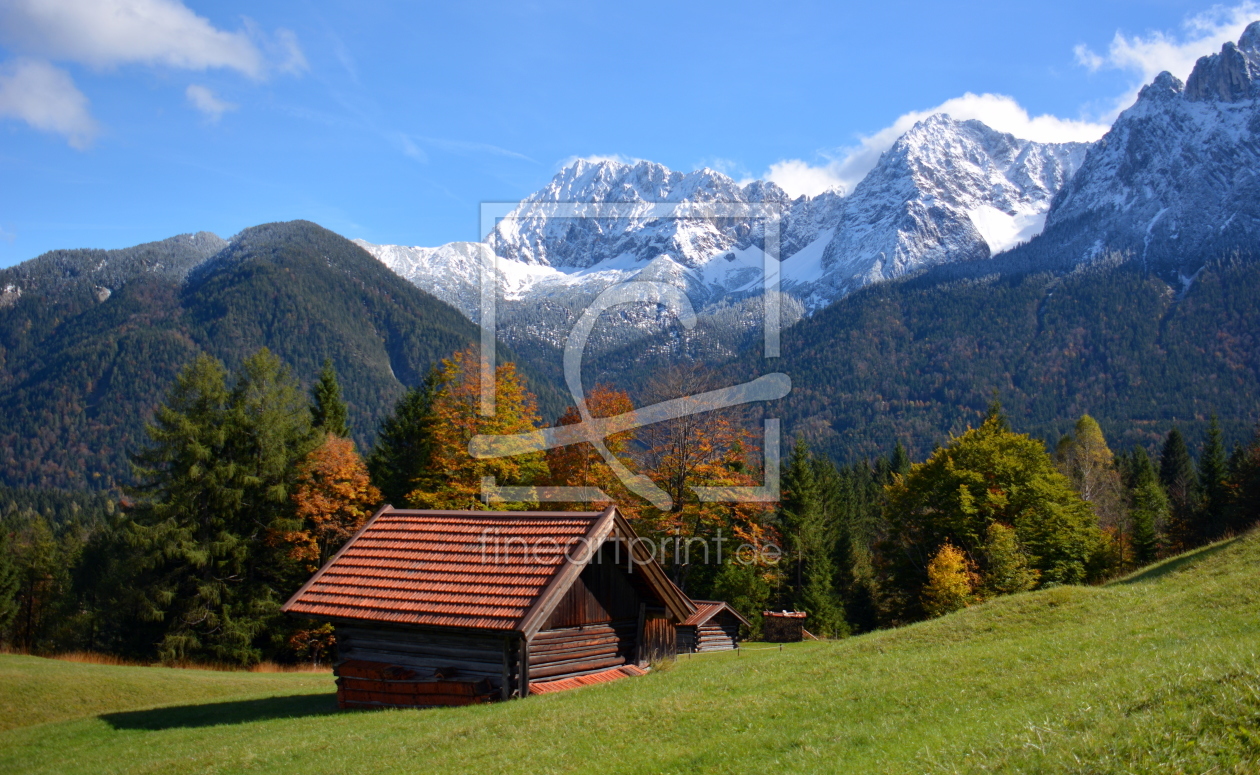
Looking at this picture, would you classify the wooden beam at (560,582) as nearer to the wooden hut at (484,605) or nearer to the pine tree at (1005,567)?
the wooden hut at (484,605)

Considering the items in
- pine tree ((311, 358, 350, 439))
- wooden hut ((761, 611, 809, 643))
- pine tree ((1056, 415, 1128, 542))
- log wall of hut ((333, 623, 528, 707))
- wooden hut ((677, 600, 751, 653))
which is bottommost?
wooden hut ((761, 611, 809, 643))

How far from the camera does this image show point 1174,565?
81.5ft

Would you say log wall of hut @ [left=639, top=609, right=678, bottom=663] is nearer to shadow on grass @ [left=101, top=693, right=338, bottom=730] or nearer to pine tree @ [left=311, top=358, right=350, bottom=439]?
shadow on grass @ [left=101, top=693, right=338, bottom=730]

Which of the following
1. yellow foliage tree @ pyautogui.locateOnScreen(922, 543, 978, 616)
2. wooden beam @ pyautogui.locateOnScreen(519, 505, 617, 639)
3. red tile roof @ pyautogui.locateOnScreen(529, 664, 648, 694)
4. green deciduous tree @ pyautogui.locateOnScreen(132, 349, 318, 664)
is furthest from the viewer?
yellow foliage tree @ pyautogui.locateOnScreen(922, 543, 978, 616)

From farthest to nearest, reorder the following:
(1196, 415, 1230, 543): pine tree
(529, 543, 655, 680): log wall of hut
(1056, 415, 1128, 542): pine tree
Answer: (1056, 415, 1128, 542): pine tree
(1196, 415, 1230, 543): pine tree
(529, 543, 655, 680): log wall of hut

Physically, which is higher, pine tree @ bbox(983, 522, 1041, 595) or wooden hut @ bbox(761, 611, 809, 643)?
pine tree @ bbox(983, 522, 1041, 595)

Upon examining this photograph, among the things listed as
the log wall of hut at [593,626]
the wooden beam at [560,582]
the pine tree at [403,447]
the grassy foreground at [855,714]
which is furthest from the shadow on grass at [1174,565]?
the pine tree at [403,447]

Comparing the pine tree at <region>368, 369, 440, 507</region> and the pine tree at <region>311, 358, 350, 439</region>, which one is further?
the pine tree at <region>311, 358, 350, 439</region>

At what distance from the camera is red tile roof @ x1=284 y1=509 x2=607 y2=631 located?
55.2 feet

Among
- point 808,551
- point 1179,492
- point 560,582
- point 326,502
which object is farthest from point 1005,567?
point 1179,492

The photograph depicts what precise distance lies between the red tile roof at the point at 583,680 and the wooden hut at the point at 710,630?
1290cm

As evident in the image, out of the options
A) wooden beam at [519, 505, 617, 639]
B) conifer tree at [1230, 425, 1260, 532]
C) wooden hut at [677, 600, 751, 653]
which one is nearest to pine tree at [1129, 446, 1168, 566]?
conifer tree at [1230, 425, 1260, 532]

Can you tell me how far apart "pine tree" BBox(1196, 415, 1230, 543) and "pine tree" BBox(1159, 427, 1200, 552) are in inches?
47.9

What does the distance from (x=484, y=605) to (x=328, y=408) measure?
32984mm
